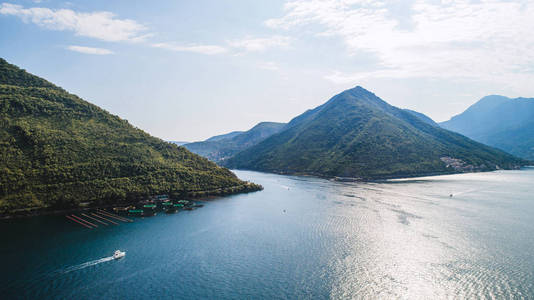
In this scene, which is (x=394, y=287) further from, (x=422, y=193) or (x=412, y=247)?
(x=422, y=193)

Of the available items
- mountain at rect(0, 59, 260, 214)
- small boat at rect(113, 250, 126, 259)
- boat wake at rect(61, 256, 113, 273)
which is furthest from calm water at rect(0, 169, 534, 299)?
mountain at rect(0, 59, 260, 214)

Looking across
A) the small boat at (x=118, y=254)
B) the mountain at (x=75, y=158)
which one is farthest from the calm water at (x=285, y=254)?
the mountain at (x=75, y=158)

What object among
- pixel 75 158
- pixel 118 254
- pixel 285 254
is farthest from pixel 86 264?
pixel 75 158

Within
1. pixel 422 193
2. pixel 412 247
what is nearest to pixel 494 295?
pixel 412 247

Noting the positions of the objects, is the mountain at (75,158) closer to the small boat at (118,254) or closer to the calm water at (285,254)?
the calm water at (285,254)

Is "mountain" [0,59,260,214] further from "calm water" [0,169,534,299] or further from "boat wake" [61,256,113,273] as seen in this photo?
"boat wake" [61,256,113,273]

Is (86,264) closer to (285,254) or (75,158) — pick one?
(285,254)
